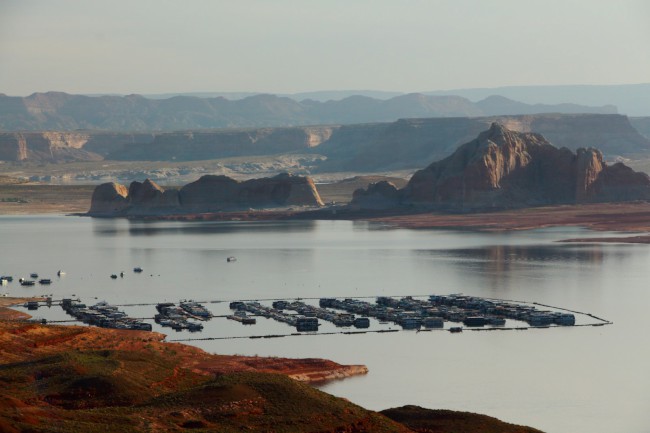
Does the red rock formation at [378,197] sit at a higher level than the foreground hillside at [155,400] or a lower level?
higher

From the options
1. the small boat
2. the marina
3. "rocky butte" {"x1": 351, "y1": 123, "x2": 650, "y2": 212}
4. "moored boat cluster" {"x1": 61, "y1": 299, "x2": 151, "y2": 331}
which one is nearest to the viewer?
"moored boat cluster" {"x1": 61, "y1": 299, "x2": 151, "y2": 331}

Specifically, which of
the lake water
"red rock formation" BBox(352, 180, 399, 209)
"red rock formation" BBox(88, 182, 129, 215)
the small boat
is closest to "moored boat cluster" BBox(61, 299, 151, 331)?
the lake water

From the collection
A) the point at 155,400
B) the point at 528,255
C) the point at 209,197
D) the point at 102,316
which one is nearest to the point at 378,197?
the point at 209,197

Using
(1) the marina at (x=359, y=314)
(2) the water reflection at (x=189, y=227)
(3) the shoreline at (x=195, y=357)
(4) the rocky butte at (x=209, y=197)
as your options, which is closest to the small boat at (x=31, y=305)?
(1) the marina at (x=359, y=314)

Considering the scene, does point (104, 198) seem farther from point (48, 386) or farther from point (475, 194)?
point (48, 386)

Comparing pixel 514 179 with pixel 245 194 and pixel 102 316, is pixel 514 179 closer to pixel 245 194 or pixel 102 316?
pixel 245 194

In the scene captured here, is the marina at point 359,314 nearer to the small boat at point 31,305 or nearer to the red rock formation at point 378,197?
the small boat at point 31,305

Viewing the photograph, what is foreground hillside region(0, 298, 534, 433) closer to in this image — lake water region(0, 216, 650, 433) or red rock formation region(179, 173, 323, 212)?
lake water region(0, 216, 650, 433)
